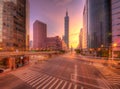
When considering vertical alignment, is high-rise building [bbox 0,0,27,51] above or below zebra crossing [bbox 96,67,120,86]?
above

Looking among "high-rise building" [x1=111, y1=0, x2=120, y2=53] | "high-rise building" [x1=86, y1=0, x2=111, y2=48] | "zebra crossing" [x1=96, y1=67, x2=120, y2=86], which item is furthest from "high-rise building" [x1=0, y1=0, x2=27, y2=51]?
"high-rise building" [x1=111, y1=0, x2=120, y2=53]

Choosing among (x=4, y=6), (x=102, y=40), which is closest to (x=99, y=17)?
(x=102, y=40)

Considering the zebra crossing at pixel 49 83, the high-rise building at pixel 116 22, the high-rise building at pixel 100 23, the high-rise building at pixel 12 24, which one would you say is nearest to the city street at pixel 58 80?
the zebra crossing at pixel 49 83

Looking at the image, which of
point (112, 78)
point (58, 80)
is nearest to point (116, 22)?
point (112, 78)

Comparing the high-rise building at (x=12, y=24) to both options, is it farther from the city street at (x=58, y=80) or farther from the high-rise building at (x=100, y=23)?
the high-rise building at (x=100, y=23)

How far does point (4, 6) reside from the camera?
Answer: 73000mm

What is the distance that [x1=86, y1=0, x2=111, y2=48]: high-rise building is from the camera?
90.6m

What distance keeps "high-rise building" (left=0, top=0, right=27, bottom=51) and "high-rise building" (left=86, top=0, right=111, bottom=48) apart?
220 feet

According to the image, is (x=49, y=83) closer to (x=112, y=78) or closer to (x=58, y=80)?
(x=58, y=80)

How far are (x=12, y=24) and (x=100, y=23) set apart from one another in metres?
75.1

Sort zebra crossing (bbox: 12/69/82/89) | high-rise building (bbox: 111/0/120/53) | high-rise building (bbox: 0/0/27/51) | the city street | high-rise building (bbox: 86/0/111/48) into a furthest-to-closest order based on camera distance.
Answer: high-rise building (bbox: 86/0/111/48) < high-rise building (bbox: 111/0/120/53) < high-rise building (bbox: 0/0/27/51) < the city street < zebra crossing (bbox: 12/69/82/89)

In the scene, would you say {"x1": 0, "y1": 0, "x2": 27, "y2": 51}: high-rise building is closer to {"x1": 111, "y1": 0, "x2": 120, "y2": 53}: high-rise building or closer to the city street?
the city street

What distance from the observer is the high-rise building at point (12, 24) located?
70.8m

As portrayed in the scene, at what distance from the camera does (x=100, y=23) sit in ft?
307
